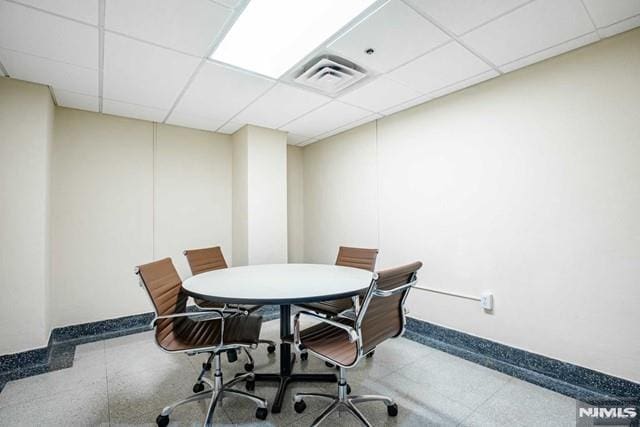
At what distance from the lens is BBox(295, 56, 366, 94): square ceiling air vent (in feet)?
7.98

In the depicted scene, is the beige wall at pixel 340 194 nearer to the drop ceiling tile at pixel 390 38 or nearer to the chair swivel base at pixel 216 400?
the drop ceiling tile at pixel 390 38

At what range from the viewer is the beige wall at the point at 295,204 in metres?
5.04

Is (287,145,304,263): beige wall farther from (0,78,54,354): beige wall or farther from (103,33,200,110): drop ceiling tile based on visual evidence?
(0,78,54,354): beige wall

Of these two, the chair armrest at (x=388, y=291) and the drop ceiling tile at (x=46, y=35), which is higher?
the drop ceiling tile at (x=46, y=35)

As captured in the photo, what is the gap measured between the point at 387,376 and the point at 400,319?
84 centimetres

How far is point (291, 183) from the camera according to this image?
201 inches

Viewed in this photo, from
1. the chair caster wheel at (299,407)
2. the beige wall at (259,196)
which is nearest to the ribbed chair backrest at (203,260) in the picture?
the beige wall at (259,196)

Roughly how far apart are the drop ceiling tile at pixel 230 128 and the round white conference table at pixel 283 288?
2.15m

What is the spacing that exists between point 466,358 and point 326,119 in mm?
3109

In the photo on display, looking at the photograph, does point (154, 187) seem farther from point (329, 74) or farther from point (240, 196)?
point (329, 74)

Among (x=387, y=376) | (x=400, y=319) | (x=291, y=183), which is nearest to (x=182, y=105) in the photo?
(x=291, y=183)

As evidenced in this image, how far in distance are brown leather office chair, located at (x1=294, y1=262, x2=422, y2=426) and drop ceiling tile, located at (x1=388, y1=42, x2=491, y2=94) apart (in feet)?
5.59

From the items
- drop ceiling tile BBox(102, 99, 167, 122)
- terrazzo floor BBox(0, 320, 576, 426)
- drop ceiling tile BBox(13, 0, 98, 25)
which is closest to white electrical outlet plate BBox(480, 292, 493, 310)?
terrazzo floor BBox(0, 320, 576, 426)

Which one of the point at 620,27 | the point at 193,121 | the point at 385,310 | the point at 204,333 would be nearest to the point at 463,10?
the point at 620,27
